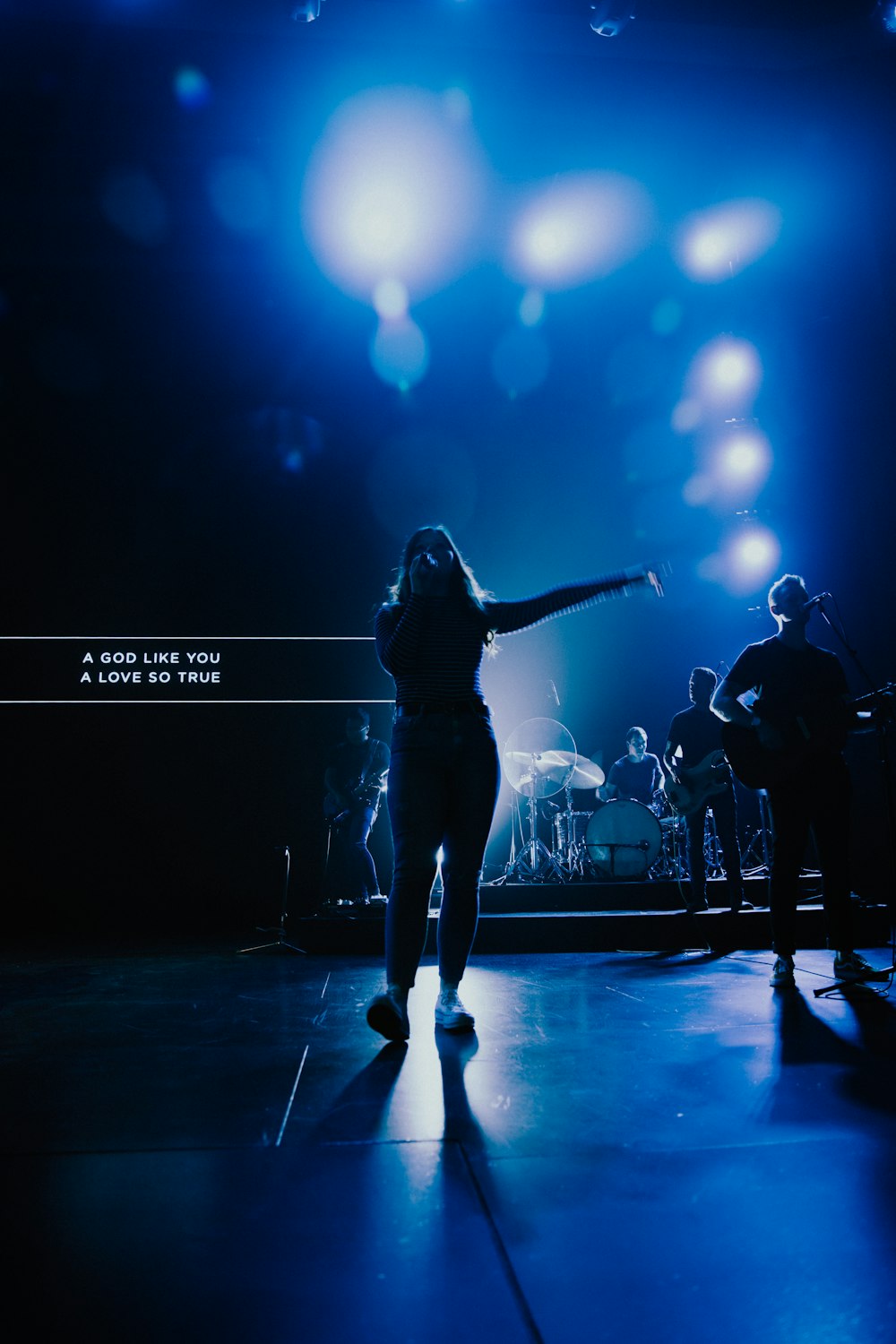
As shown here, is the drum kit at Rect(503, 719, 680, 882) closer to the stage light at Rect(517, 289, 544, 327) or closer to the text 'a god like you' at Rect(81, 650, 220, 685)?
the text 'a god like you' at Rect(81, 650, 220, 685)

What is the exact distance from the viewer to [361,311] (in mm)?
8711

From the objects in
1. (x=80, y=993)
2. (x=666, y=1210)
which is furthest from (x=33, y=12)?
(x=666, y=1210)

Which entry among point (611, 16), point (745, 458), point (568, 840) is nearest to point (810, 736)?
point (568, 840)

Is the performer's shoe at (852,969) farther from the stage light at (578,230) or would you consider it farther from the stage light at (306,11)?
the stage light at (578,230)

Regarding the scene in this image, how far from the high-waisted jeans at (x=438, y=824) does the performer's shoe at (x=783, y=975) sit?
4.80 ft

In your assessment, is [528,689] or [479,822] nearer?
[479,822]

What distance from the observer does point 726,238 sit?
8344mm

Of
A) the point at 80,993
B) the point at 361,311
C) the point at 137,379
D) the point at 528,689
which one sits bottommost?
the point at 80,993

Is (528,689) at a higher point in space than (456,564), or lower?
higher

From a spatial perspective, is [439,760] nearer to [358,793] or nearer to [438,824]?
[438,824]

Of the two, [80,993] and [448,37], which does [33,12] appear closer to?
[448,37]

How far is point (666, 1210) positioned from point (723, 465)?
8.53 meters

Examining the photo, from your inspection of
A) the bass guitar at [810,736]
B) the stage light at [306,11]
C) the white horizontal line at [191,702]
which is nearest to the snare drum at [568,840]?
the white horizontal line at [191,702]

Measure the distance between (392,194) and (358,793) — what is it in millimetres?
5561
